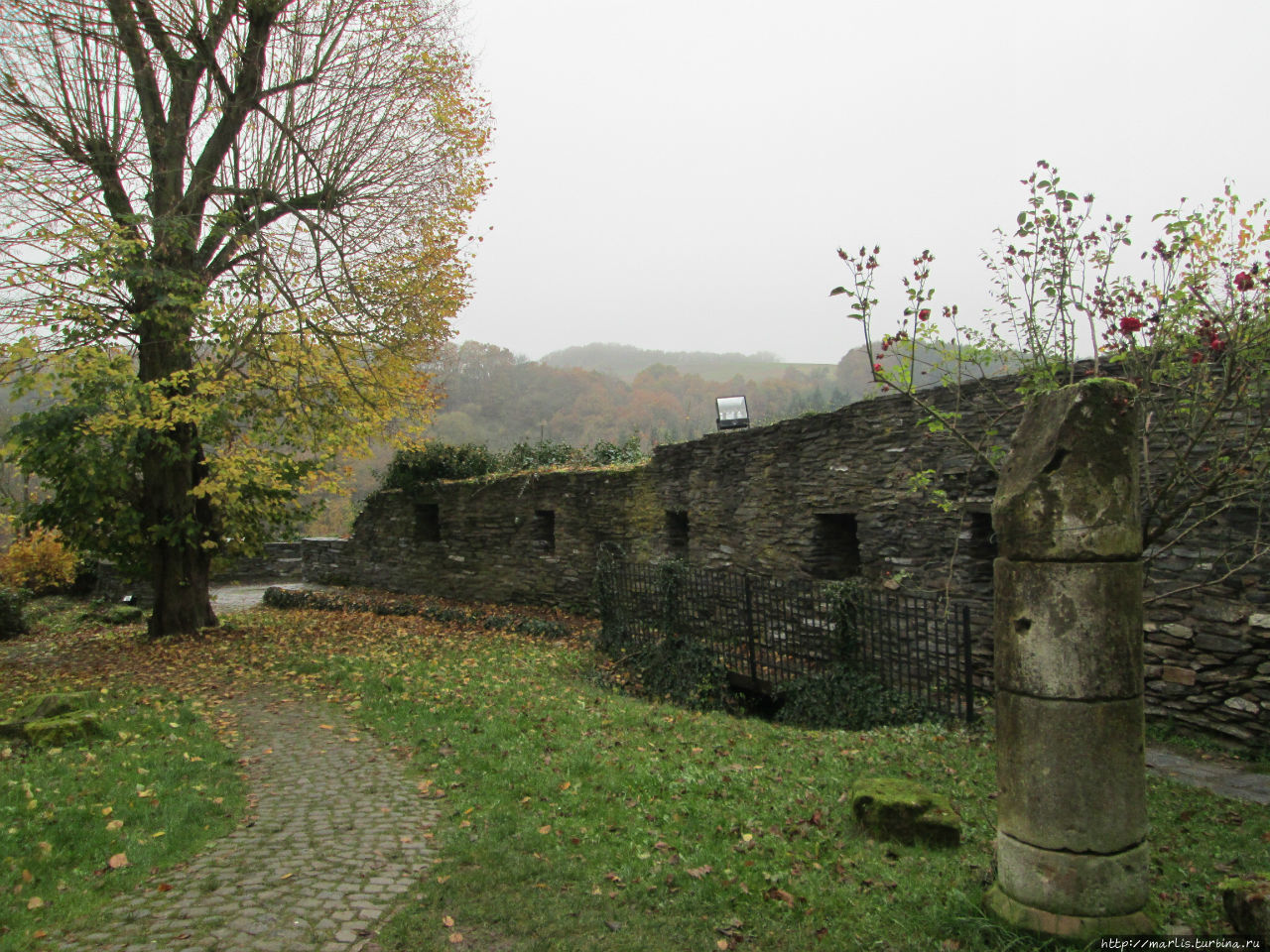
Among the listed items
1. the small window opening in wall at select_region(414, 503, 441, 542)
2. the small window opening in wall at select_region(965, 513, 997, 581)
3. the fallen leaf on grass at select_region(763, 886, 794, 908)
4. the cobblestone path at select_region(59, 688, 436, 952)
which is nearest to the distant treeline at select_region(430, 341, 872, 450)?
the small window opening in wall at select_region(414, 503, 441, 542)

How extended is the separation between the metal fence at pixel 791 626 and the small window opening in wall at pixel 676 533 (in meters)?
2.41

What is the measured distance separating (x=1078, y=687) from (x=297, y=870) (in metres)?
4.10

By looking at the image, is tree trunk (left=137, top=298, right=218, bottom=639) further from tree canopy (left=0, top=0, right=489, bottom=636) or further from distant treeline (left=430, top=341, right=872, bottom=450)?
distant treeline (left=430, top=341, right=872, bottom=450)

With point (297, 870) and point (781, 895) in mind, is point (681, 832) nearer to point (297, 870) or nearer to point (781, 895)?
point (781, 895)

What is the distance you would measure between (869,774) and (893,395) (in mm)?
5157

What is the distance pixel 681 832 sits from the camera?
4.71 m

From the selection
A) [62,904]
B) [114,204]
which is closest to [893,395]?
[62,904]

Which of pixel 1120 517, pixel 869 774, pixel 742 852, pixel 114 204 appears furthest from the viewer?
pixel 114 204

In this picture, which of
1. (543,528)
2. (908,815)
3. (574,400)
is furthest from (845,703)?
(574,400)

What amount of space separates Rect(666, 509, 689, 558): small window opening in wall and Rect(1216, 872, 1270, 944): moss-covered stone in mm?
10701

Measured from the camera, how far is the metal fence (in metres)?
7.60

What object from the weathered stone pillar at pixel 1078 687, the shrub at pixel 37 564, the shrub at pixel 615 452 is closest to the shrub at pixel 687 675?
the weathered stone pillar at pixel 1078 687

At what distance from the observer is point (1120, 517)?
3.23 m

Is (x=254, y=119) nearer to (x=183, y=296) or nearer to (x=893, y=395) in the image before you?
(x=183, y=296)
